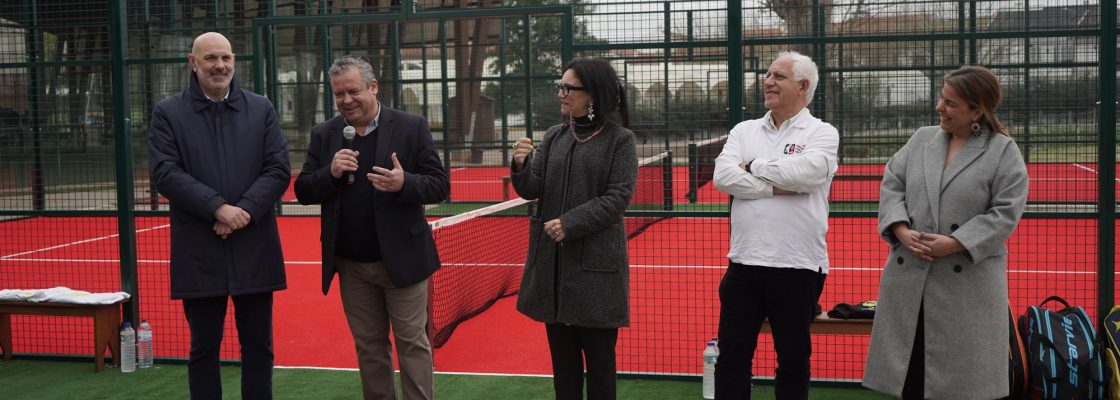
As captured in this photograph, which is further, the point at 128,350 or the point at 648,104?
the point at 648,104

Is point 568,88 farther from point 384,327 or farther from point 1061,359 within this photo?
point 1061,359

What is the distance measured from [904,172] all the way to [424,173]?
2.06 meters

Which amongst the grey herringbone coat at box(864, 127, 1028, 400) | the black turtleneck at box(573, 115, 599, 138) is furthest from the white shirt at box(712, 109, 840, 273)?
the black turtleneck at box(573, 115, 599, 138)

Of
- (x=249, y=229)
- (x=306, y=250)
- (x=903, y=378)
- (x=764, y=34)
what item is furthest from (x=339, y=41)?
(x=903, y=378)

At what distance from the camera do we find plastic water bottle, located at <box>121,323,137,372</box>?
256 inches

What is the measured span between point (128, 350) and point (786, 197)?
427cm

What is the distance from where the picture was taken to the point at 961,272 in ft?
13.5

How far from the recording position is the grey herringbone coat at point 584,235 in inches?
165

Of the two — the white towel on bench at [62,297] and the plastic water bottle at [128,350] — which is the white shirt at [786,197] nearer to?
the plastic water bottle at [128,350]

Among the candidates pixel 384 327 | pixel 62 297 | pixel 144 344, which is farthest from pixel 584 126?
pixel 62 297

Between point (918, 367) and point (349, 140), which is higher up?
point (349, 140)

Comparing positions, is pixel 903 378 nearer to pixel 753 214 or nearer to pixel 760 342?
pixel 753 214

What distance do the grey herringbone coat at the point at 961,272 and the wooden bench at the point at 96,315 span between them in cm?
474

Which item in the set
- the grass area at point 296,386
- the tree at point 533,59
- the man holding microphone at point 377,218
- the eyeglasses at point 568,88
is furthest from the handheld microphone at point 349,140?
the tree at point 533,59
